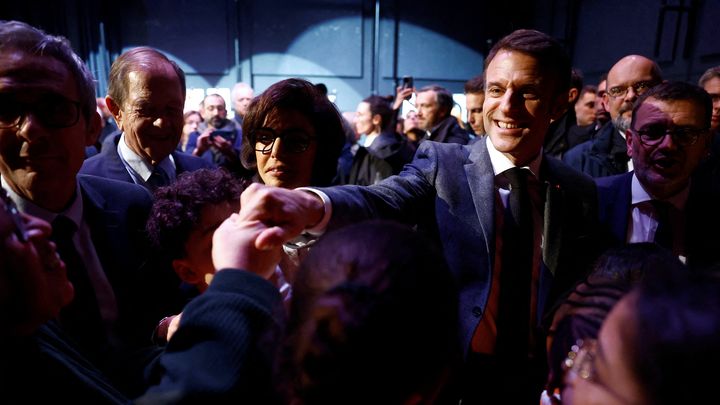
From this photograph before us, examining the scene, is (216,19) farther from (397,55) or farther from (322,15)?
(397,55)

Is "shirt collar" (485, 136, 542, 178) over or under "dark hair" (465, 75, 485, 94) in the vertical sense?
under

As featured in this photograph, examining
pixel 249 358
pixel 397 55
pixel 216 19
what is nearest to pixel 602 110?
pixel 249 358

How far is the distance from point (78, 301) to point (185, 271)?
0.28m

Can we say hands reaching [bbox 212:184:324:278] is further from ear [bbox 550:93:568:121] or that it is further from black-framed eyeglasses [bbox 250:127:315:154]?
ear [bbox 550:93:568:121]

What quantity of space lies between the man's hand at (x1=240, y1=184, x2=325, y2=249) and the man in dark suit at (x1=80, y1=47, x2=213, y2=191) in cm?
115

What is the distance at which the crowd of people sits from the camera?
0.57 meters

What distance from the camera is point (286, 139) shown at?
154cm

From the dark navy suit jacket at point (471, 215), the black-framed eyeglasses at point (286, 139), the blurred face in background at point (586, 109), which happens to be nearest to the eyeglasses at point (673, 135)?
the dark navy suit jacket at point (471, 215)

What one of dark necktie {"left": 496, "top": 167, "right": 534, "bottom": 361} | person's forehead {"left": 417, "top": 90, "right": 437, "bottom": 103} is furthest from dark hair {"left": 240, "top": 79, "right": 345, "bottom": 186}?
person's forehead {"left": 417, "top": 90, "right": 437, "bottom": 103}

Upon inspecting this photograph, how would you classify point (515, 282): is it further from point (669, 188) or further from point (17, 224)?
point (17, 224)

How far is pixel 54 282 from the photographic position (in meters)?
0.66

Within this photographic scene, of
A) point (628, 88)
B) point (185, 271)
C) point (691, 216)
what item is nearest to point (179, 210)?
point (185, 271)

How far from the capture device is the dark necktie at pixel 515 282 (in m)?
1.36

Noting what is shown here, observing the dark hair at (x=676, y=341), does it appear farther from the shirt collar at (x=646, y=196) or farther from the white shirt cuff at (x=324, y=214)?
the shirt collar at (x=646, y=196)
